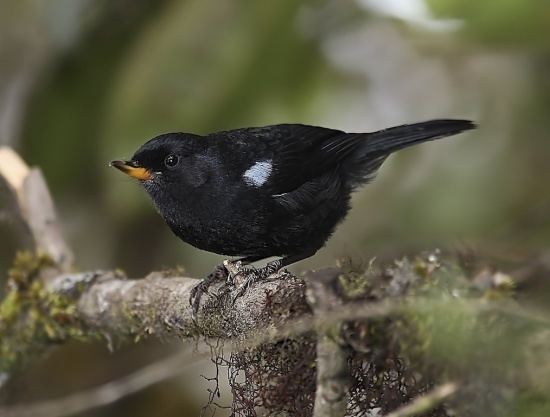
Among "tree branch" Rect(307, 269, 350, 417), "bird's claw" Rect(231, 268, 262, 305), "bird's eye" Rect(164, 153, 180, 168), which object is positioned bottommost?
"tree branch" Rect(307, 269, 350, 417)

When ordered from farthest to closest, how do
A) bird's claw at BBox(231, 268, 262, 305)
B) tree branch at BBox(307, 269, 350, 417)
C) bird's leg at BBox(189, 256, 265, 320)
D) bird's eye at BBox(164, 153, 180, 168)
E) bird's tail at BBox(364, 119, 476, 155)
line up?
1. bird's eye at BBox(164, 153, 180, 168)
2. bird's tail at BBox(364, 119, 476, 155)
3. bird's leg at BBox(189, 256, 265, 320)
4. bird's claw at BBox(231, 268, 262, 305)
5. tree branch at BBox(307, 269, 350, 417)

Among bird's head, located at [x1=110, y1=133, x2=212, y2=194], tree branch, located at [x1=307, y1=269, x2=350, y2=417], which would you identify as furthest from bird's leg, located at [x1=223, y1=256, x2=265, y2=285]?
tree branch, located at [x1=307, y1=269, x2=350, y2=417]

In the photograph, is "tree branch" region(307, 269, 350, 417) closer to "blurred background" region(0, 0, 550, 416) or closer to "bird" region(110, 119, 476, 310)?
"bird" region(110, 119, 476, 310)

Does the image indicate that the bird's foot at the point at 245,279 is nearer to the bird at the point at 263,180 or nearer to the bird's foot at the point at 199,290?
the bird's foot at the point at 199,290

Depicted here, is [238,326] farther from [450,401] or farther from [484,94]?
[484,94]

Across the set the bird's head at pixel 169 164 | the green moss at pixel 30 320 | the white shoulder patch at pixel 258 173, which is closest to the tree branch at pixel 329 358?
the white shoulder patch at pixel 258 173

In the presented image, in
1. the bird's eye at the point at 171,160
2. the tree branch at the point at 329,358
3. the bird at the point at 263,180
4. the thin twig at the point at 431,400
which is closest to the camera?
the thin twig at the point at 431,400

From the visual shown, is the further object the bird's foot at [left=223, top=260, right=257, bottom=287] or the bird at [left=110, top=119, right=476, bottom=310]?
the bird at [left=110, top=119, right=476, bottom=310]
